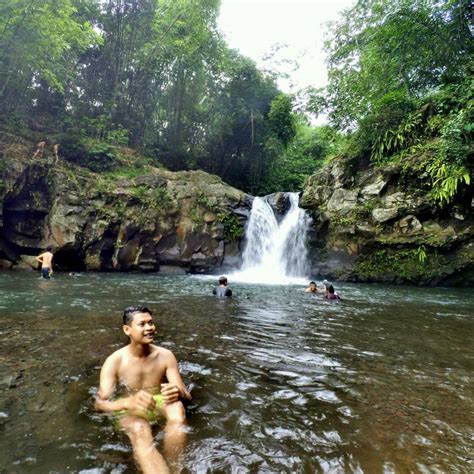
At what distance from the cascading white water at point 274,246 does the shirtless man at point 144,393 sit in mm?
12669

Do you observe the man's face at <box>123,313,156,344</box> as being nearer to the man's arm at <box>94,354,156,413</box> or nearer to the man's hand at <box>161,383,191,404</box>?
the man's arm at <box>94,354,156,413</box>

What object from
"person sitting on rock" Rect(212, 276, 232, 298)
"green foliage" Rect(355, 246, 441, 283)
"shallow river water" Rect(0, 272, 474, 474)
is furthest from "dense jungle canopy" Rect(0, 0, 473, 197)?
"shallow river water" Rect(0, 272, 474, 474)

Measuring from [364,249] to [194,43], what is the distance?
16.1 m

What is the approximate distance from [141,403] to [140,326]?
0.63 meters

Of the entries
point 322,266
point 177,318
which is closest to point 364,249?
point 322,266

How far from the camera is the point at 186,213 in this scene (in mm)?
16469

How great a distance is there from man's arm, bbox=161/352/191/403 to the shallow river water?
180mm

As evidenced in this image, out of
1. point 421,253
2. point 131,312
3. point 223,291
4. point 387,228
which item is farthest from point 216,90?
point 131,312

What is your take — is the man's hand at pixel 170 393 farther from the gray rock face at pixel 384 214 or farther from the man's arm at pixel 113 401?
the gray rock face at pixel 384 214

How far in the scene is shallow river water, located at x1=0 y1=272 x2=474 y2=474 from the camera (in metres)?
2.35

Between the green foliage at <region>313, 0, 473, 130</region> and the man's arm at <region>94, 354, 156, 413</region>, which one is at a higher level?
the green foliage at <region>313, 0, 473, 130</region>

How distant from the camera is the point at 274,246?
17.1 m

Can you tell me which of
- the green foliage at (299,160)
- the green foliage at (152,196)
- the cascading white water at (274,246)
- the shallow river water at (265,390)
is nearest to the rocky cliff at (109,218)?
the green foliage at (152,196)

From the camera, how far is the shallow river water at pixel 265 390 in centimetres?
235
